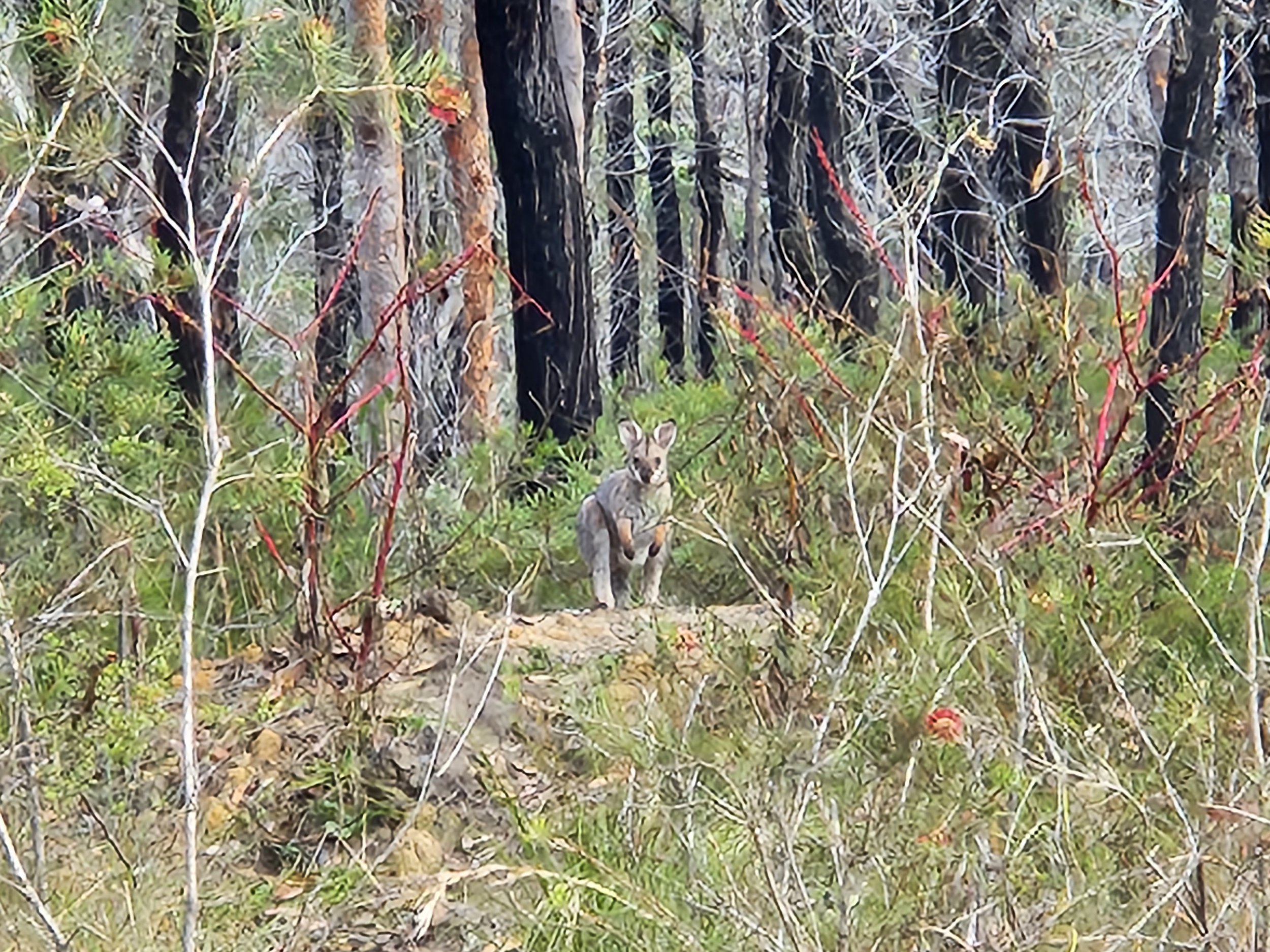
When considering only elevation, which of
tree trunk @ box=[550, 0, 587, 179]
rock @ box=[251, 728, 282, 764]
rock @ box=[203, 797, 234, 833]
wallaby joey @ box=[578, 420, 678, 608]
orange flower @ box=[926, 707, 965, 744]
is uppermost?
tree trunk @ box=[550, 0, 587, 179]

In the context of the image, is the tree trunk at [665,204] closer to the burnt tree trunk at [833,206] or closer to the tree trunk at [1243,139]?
the burnt tree trunk at [833,206]

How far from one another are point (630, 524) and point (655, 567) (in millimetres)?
274

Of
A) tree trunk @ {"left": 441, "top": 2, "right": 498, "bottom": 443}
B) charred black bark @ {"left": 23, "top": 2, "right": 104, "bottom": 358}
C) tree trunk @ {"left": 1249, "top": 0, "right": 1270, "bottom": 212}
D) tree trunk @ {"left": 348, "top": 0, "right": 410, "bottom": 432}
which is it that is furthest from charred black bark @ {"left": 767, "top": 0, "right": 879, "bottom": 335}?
charred black bark @ {"left": 23, "top": 2, "right": 104, "bottom": 358}

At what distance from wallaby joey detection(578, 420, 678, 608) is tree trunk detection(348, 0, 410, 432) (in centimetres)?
112

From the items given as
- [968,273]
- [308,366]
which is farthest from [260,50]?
[968,273]

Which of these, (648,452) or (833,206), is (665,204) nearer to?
(833,206)

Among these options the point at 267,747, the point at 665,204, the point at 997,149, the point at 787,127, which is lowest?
the point at 267,747

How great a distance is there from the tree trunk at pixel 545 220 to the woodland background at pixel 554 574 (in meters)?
0.03

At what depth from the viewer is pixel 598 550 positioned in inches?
320

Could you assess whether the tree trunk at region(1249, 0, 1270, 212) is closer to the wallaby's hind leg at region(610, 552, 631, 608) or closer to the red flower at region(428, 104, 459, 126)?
the wallaby's hind leg at region(610, 552, 631, 608)

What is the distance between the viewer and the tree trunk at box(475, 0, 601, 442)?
10.9m

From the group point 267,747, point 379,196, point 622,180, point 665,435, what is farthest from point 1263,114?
point 622,180

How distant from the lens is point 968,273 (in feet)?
47.6

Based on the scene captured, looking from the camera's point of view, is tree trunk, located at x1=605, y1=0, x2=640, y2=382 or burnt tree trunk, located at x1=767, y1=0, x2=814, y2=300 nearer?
burnt tree trunk, located at x1=767, y1=0, x2=814, y2=300
